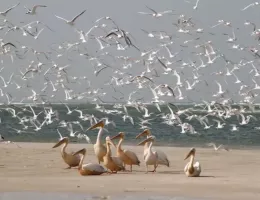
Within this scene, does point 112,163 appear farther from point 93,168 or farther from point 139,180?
point 139,180

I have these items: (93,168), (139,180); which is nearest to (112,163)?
(93,168)

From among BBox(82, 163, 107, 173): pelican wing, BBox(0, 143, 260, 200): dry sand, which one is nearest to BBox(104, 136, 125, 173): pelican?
BBox(0, 143, 260, 200): dry sand

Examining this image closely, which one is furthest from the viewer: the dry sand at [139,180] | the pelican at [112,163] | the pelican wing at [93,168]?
the pelican at [112,163]

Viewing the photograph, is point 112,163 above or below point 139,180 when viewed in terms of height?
above

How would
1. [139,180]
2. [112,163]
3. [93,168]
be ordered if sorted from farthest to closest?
[112,163] < [93,168] < [139,180]

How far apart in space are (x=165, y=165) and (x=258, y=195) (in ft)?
23.5

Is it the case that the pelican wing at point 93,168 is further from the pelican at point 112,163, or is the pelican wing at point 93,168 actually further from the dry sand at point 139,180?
the pelican at point 112,163

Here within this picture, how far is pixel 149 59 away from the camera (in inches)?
1485

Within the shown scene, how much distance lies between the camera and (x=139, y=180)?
1914 centimetres

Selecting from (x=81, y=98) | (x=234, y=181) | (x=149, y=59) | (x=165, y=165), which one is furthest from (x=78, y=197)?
(x=81, y=98)

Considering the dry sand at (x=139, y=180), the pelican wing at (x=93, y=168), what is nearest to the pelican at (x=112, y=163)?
the dry sand at (x=139, y=180)

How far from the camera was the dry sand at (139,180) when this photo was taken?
664 inches

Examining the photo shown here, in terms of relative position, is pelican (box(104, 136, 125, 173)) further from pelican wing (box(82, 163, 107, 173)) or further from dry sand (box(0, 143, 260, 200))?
pelican wing (box(82, 163, 107, 173))

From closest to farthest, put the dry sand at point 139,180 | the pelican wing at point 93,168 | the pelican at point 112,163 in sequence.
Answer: the dry sand at point 139,180 < the pelican wing at point 93,168 < the pelican at point 112,163
